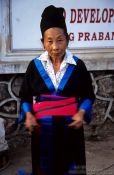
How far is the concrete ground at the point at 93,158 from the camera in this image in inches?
176

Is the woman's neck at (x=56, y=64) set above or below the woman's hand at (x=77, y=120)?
above

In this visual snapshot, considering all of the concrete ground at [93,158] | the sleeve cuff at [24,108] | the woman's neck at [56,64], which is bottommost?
the concrete ground at [93,158]

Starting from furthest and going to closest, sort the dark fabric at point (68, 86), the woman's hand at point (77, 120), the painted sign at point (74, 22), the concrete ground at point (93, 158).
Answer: the painted sign at point (74, 22) → the concrete ground at point (93, 158) → the dark fabric at point (68, 86) → the woman's hand at point (77, 120)

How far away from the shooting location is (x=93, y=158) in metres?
4.76

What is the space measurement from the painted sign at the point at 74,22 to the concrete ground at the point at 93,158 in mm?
1121

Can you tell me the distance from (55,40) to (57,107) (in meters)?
0.44

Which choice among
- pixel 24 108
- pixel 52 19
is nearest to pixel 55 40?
pixel 52 19

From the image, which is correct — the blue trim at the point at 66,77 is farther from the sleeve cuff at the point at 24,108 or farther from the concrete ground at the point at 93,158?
the concrete ground at the point at 93,158

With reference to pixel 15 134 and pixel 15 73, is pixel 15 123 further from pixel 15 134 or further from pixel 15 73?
pixel 15 73

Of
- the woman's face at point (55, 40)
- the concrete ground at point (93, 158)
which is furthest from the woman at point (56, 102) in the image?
the concrete ground at point (93, 158)

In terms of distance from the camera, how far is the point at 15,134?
5.11 meters

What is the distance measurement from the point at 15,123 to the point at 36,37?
996 mm

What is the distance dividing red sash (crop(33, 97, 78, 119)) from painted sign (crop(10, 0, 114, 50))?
2.05 metres

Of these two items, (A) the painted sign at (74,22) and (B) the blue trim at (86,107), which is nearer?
(B) the blue trim at (86,107)
